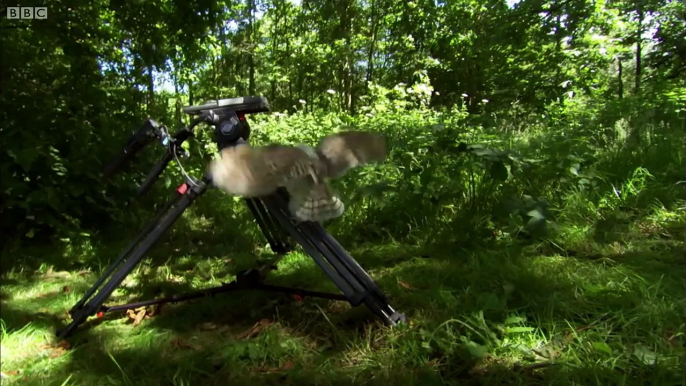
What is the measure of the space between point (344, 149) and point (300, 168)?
212 mm

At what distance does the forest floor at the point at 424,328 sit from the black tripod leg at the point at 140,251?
0.15m

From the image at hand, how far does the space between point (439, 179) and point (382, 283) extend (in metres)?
1.16

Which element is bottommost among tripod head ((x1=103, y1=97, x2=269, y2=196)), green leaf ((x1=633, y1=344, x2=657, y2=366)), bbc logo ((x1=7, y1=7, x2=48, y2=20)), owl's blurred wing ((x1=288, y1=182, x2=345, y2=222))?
green leaf ((x1=633, y1=344, x2=657, y2=366))

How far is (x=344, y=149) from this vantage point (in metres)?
1.72

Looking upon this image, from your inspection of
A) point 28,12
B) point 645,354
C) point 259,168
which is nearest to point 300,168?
point 259,168

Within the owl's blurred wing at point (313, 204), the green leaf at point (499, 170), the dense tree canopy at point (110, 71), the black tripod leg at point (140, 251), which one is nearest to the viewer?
the owl's blurred wing at point (313, 204)

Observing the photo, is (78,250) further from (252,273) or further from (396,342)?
(396,342)

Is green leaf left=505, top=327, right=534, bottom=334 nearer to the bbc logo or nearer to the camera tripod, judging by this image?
the camera tripod

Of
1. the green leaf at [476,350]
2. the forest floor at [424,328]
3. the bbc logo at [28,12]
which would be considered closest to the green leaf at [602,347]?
the forest floor at [424,328]

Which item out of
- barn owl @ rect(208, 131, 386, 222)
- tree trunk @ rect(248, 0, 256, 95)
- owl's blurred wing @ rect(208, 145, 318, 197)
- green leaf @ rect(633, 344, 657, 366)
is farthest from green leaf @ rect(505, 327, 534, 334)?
tree trunk @ rect(248, 0, 256, 95)

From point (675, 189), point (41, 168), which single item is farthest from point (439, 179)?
point (41, 168)

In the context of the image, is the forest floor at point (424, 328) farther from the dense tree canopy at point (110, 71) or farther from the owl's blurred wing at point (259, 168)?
the dense tree canopy at point (110, 71)

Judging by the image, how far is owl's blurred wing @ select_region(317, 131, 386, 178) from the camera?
1.71m

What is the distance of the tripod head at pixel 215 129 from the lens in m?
1.77
